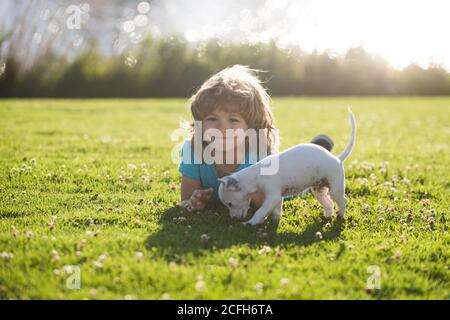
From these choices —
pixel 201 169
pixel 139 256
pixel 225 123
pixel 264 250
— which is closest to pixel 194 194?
pixel 201 169

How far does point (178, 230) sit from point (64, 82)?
2870cm

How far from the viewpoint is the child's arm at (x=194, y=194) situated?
231 inches

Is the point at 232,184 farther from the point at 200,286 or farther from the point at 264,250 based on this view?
the point at 200,286

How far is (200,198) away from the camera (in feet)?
19.2

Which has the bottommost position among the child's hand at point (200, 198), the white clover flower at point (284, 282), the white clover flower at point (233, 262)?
the white clover flower at point (284, 282)

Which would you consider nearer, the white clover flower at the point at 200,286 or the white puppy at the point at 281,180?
the white clover flower at the point at 200,286

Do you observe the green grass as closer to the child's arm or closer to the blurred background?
the child's arm

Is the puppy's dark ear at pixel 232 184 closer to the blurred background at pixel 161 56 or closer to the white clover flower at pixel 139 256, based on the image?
the white clover flower at pixel 139 256

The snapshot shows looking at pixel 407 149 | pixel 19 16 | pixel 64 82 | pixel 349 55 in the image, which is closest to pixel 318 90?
pixel 349 55

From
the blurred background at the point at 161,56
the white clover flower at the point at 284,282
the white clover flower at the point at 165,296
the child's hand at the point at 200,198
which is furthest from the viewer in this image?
the blurred background at the point at 161,56

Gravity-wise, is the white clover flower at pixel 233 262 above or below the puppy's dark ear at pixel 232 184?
below

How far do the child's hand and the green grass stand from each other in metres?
0.12

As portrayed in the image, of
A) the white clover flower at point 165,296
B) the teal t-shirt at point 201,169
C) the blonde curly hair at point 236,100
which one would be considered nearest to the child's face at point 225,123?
the blonde curly hair at point 236,100

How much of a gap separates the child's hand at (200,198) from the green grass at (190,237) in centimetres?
12
